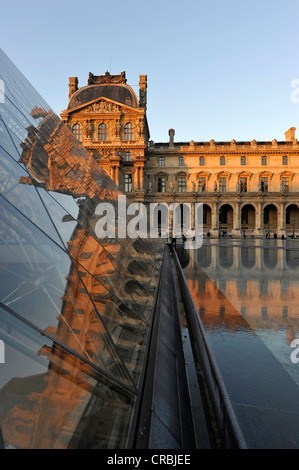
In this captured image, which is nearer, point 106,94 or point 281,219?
point 281,219

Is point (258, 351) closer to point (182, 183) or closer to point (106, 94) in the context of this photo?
point (182, 183)

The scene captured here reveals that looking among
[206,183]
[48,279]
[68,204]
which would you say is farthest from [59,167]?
[206,183]

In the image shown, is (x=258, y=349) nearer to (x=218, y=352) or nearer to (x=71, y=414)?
(x=218, y=352)

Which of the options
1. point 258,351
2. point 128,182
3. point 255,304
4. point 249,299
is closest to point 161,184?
point 128,182

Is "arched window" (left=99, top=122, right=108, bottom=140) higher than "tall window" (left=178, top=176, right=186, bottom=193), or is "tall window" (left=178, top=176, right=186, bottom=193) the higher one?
"arched window" (left=99, top=122, right=108, bottom=140)

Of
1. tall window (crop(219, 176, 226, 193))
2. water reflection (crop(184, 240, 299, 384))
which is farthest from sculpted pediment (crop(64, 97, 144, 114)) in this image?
water reflection (crop(184, 240, 299, 384))

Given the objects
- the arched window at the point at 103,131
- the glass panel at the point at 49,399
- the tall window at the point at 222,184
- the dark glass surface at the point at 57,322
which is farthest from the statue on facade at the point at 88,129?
the glass panel at the point at 49,399

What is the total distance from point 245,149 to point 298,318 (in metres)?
42.0

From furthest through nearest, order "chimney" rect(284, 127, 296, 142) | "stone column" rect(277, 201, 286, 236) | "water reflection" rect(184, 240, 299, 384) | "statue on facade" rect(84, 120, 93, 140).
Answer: "chimney" rect(284, 127, 296, 142) < "stone column" rect(277, 201, 286, 236) < "statue on facade" rect(84, 120, 93, 140) < "water reflection" rect(184, 240, 299, 384)

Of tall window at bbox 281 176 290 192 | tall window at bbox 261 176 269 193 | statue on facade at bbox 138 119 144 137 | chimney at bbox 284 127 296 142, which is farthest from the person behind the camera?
chimney at bbox 284 127 296 142

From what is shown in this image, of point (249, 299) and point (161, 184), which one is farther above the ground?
point (161, 184)

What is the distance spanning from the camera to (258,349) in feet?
10.7

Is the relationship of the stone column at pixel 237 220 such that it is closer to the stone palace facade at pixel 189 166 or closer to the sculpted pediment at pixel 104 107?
the stone palace facade at pixel 189 166

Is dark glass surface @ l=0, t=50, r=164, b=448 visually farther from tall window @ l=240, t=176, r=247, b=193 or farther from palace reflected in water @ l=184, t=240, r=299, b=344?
tall window @ l=240, t=176, r=247, b=193
